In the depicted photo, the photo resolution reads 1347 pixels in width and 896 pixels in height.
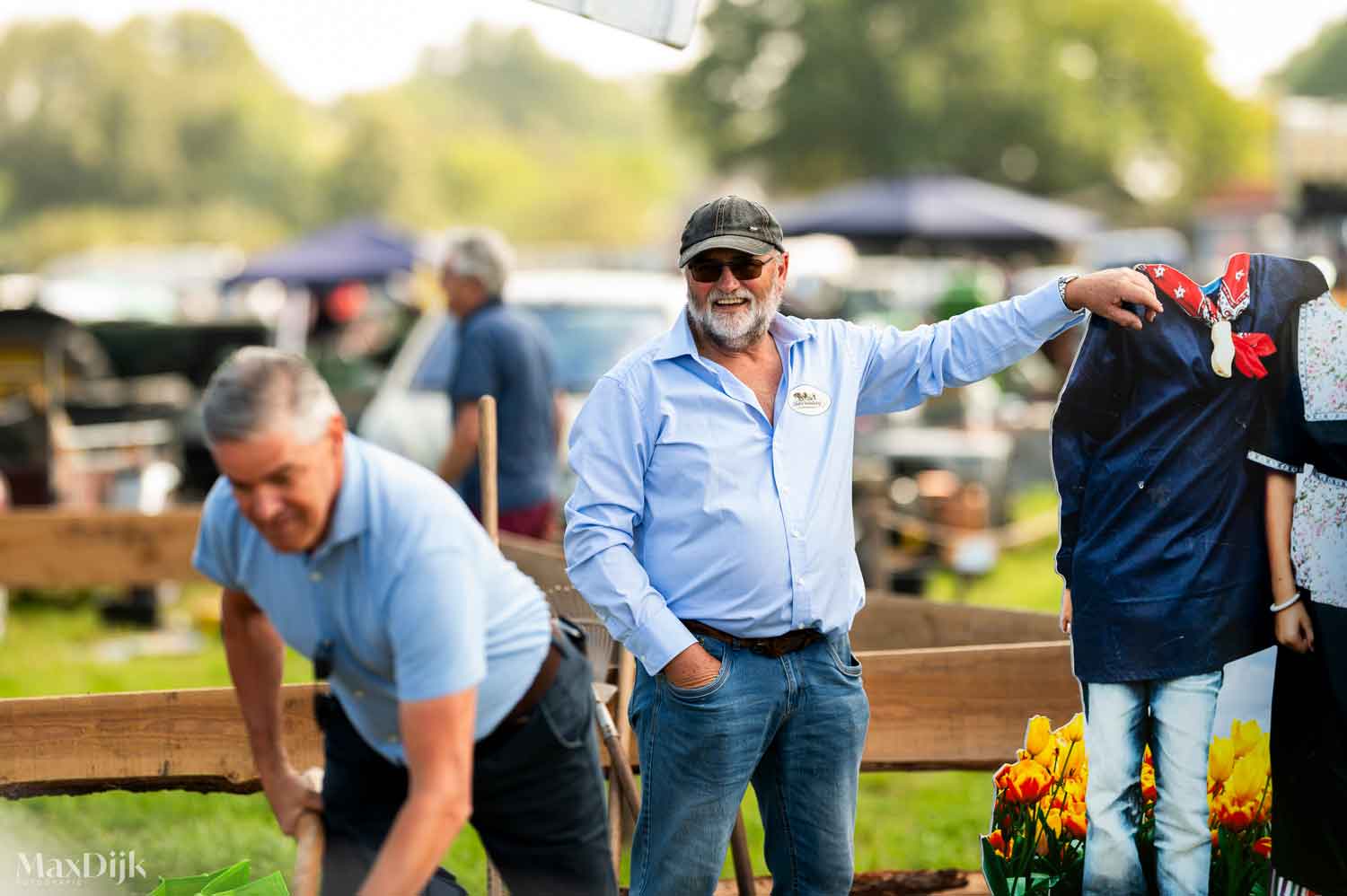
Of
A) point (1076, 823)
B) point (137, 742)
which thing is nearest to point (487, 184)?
point (137, 742)

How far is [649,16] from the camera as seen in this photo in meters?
4.53

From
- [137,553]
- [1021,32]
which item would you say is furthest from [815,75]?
[137,553]

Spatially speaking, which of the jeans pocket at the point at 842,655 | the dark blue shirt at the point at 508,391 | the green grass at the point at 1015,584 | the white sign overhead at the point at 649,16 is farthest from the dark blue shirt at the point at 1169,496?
the green grass at the point at 1015,584

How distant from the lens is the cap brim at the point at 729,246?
3691mm

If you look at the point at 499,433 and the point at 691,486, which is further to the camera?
the point at 499,433

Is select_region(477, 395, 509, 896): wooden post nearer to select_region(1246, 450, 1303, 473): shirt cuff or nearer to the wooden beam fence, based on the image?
the wooden beam fence

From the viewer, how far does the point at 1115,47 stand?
2862 inches

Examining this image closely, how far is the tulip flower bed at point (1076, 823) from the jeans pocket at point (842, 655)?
713 millimetres

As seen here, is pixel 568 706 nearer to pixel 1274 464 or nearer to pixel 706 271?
pixel 706 271

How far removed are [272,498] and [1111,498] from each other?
203 cm

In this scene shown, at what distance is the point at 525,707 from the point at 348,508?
2.09 feet

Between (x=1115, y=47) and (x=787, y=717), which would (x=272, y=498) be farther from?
(x=1115, y=47)

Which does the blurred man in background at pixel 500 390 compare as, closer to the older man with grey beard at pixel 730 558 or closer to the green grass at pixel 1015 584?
the older man with grey beard at pixel 730 558

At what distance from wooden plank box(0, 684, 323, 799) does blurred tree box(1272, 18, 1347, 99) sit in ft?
451
